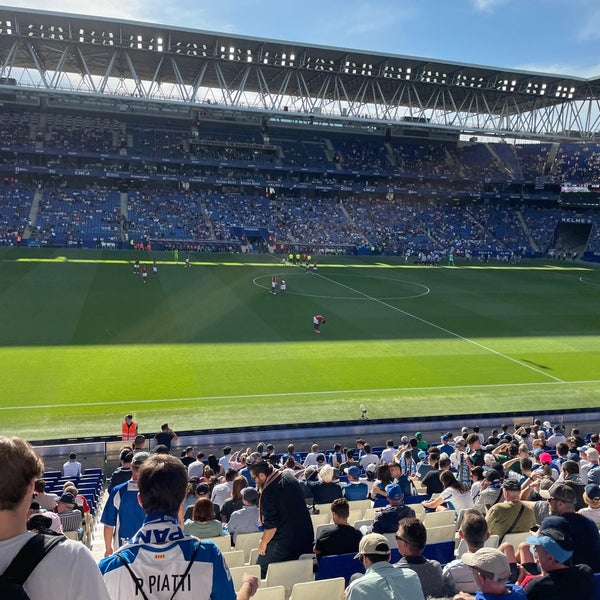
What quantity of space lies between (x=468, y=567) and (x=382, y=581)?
1.40 meters

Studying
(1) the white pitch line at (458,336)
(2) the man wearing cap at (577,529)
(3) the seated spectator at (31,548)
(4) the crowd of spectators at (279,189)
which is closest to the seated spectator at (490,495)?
(2) the man wearing cap at (577,529)

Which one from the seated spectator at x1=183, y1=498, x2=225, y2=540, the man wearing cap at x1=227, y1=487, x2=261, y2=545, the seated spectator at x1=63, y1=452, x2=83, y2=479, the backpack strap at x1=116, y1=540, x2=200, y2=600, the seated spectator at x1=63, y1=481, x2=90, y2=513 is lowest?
the seated spectator at x1=63, y1=452, x2=83, y2=479

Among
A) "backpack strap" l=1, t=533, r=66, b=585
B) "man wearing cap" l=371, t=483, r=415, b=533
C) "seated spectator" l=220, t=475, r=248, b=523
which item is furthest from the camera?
"seated spectator" l=220, t=475, r=248, b=523

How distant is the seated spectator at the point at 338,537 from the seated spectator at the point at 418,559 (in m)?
1.35

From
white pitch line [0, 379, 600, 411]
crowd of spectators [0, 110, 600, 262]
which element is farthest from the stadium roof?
white pitch line [0, 379, 600, 411]

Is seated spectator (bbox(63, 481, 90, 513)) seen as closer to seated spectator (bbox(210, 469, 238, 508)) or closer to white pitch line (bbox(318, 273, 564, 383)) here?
seated spectator (bbox(210, 469, 238, 508))

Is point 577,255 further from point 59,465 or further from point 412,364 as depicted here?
point 59,465

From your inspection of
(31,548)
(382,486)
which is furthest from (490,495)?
(31,548)

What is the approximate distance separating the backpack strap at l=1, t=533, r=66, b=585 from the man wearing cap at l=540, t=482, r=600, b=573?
4790 millimetres

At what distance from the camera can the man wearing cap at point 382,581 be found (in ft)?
14.2

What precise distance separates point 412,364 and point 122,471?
60.4 ft

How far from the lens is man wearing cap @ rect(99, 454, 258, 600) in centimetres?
345

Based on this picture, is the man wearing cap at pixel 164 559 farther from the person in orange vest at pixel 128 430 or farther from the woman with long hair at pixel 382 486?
the person in orange vest at pixel 128 430

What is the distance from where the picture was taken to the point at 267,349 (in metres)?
26.8
